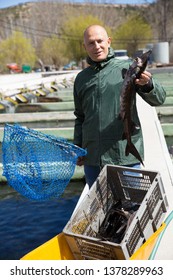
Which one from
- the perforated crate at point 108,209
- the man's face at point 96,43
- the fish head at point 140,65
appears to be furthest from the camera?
the man's face at point 96,43

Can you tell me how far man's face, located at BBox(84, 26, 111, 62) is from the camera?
10.2 feet

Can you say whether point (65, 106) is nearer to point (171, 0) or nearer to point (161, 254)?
point (161, 254)

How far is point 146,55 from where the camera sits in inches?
120

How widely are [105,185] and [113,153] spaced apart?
1.09 feet

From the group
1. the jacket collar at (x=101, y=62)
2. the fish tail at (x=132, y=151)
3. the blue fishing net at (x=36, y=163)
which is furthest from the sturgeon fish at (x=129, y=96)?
the blue fishing net at (x=36, y=163)

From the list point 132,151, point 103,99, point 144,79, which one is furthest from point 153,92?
point 132,151

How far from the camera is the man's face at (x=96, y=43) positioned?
3.10 m

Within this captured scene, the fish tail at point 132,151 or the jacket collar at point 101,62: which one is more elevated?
the jacket collar at point 101,62

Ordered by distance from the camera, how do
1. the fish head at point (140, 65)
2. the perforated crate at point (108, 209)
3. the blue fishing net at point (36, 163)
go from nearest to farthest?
1. the perforated crate at point (108, 209)
2. the fish head at point (140, 65)
3. the blue fishing net at point (36, 163)

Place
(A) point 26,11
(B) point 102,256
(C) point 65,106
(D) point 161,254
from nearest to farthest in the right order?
(B) point 102,256 < (D) point 161,254 < (C) point 65,106 < (A) point 26,11

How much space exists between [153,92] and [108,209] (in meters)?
1.13

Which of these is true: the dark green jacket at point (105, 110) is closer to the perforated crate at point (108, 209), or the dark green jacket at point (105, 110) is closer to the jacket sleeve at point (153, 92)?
the jacket sleeve at point (153, 92)

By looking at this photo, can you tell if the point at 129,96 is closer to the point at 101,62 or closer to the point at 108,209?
the point at 101,62
